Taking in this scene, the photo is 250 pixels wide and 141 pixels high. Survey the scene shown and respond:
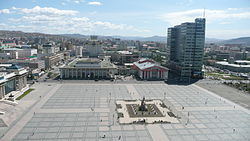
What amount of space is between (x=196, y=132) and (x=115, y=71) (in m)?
76.6

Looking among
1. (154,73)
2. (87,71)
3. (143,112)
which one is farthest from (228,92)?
(87,71)

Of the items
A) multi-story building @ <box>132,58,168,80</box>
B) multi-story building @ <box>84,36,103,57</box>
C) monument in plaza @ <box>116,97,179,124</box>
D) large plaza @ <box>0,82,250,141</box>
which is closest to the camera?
large plaza @ <box>0,82,250,141</box>

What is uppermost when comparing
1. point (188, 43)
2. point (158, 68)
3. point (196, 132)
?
point (188, 43)

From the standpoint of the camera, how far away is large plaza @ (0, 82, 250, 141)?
40.0 meters

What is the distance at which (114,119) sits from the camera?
158 feet

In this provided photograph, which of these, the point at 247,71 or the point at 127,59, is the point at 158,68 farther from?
the point at 247,71

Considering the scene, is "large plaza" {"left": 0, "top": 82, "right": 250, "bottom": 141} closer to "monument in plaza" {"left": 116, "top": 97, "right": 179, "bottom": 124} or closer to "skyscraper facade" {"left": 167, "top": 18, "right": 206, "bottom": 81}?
"monument in plaza" {"left": 116, "top": 97, "right": 179, "bottom": 124}

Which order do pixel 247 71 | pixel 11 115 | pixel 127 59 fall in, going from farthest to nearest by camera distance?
pixel 127 59
pixel 247 71
pixel 11 115

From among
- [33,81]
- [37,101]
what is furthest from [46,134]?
[33,81]

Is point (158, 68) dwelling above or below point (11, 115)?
above

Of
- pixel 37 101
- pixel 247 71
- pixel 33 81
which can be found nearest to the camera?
pixel 37 101

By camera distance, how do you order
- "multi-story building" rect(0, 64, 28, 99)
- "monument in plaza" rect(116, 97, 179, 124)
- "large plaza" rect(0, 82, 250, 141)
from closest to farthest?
"large plaza" rect(0, 82, 250, 141), "monument in plaza" rect(116, 97, 179, 124), "multi-story building" rect(0, 64, 28, 99)

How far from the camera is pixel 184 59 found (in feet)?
347

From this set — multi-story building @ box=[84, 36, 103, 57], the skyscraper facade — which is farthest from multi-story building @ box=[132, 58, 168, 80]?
multi-story building @ box=[84, 36, 103, 57]
